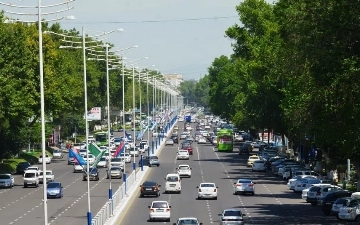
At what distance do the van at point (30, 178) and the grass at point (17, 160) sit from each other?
16.1 m

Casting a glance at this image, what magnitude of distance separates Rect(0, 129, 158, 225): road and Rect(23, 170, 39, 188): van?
67 cm

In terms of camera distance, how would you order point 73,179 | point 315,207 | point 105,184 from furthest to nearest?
1. point 73,179
2. point 105,184
3. point 315,207

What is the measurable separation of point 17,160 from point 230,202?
5563cm

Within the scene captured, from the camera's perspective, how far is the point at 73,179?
331 ft

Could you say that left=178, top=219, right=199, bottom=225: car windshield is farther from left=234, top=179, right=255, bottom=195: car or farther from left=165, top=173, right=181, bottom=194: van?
left=165, top=173, right=181, bottom=194: van

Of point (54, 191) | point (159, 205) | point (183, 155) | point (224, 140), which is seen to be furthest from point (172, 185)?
point (224, 140)

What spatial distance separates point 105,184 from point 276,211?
2910 cm

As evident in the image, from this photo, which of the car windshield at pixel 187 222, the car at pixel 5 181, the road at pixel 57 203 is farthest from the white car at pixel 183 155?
the car windshield at pixel 187 222

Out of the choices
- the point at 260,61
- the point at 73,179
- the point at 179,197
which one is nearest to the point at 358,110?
the point at 179,197

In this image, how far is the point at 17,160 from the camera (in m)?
125

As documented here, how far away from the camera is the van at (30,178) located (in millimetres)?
91938

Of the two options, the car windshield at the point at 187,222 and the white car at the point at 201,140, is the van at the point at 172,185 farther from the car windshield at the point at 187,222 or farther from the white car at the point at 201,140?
the white car at the point at 201,140

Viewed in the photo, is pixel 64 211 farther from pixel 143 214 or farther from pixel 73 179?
pixel 73 179

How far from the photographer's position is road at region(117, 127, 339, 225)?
201ft
